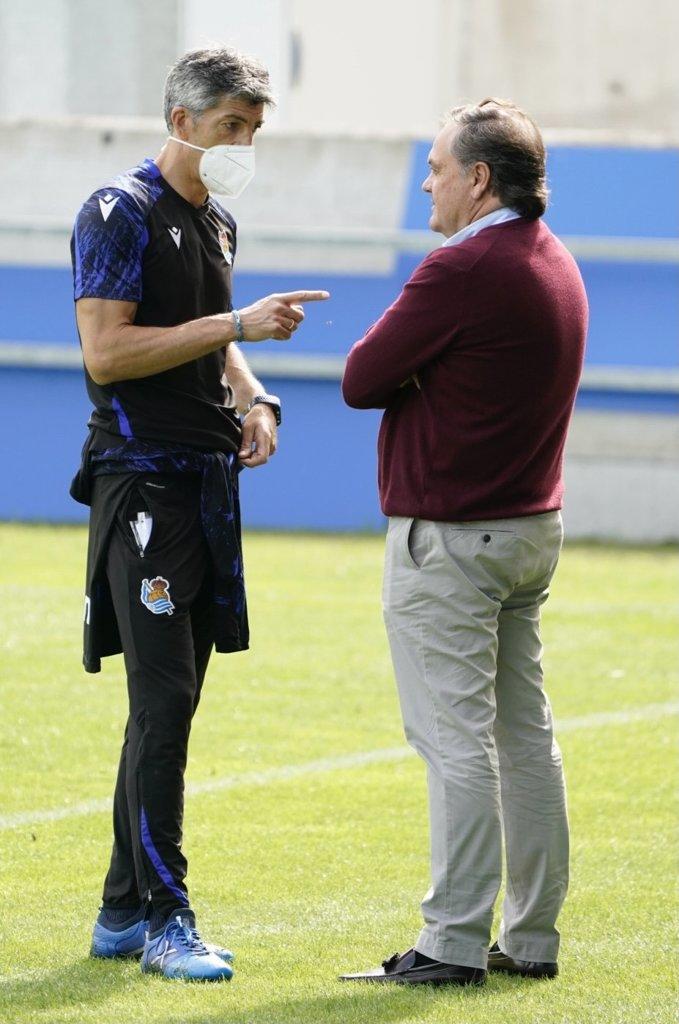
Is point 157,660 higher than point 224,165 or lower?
lower

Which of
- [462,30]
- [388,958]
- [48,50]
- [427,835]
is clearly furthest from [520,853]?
[462,30]

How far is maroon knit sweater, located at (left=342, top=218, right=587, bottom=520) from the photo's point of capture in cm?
421

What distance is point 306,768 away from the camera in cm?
705

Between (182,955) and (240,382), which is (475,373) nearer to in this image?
(240,382)

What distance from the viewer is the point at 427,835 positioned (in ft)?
19.9

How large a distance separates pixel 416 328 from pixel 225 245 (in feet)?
2.81

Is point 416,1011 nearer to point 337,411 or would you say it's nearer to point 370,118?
point 337,411

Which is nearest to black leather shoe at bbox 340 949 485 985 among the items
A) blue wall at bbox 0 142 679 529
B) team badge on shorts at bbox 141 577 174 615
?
team badge on shorts at bbox 141 577 174 615

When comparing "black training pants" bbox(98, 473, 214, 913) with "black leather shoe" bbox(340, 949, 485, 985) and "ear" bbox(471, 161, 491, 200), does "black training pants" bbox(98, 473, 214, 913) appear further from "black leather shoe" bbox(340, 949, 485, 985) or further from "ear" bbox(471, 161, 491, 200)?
"ear" bbox(471, 161, 491, 200)

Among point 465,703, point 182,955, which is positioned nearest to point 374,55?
point 465,703

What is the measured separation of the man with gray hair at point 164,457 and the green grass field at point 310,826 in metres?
0.28

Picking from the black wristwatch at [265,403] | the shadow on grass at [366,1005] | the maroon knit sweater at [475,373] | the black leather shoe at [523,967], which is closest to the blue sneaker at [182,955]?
the shadow on grass at [366,1005]

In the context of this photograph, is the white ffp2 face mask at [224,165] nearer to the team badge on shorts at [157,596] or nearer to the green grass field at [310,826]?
the team badge on shorts at [157,596]

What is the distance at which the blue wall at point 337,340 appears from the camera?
52.7 ft
